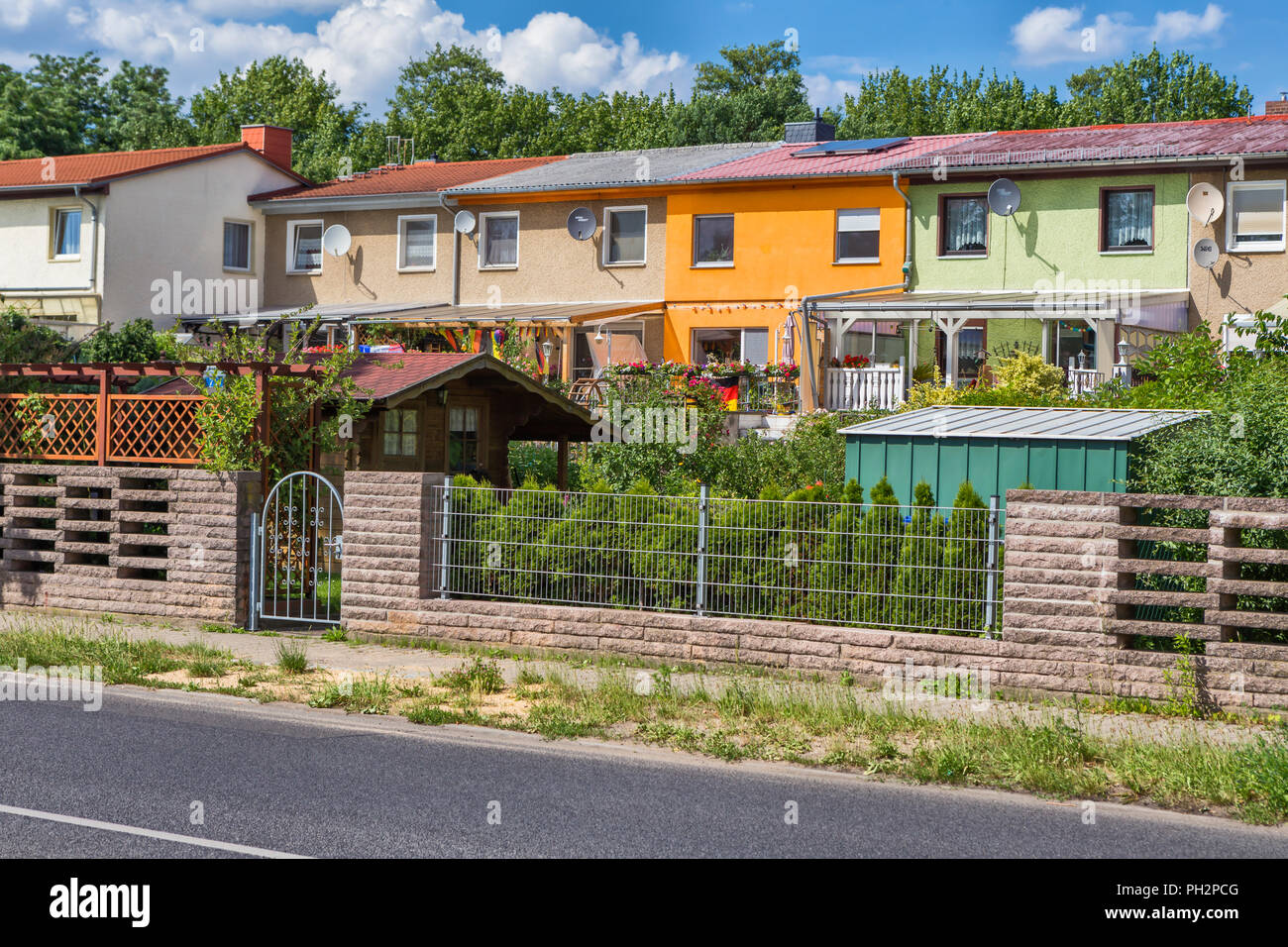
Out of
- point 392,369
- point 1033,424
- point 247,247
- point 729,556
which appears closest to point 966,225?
point 1033,424

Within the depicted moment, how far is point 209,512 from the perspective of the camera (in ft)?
46.6

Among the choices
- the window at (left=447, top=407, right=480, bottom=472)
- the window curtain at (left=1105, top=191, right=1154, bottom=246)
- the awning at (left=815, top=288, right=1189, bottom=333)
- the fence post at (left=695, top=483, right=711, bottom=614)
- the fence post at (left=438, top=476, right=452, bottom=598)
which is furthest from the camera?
the window curtain at (left=1105, top=191, right=1154, bottom=246)

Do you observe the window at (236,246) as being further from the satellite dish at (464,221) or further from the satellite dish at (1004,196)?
the satellite dish at (1004,196)

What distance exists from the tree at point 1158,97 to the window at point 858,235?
96.8 ft

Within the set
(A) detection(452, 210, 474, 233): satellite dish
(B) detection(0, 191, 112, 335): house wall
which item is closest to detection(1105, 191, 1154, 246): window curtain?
(A) detection(452, 210, 474, 233): satellite dish

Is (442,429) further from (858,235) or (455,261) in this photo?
(455,261)

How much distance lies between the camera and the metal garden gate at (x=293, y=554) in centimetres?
1400

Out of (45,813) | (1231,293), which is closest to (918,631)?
(45,813)

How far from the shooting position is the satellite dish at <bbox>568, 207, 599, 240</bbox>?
1363 inches

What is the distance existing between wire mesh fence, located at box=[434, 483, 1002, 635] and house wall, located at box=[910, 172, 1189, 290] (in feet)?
64.0

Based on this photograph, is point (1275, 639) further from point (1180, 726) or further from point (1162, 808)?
point (1162, 808)

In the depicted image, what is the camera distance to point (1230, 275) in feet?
93.3

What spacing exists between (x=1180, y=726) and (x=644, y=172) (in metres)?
28.1

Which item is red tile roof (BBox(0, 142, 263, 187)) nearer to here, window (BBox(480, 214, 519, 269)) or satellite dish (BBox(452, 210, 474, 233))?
satellite dish (BBox(452, 210, 474, 233))
